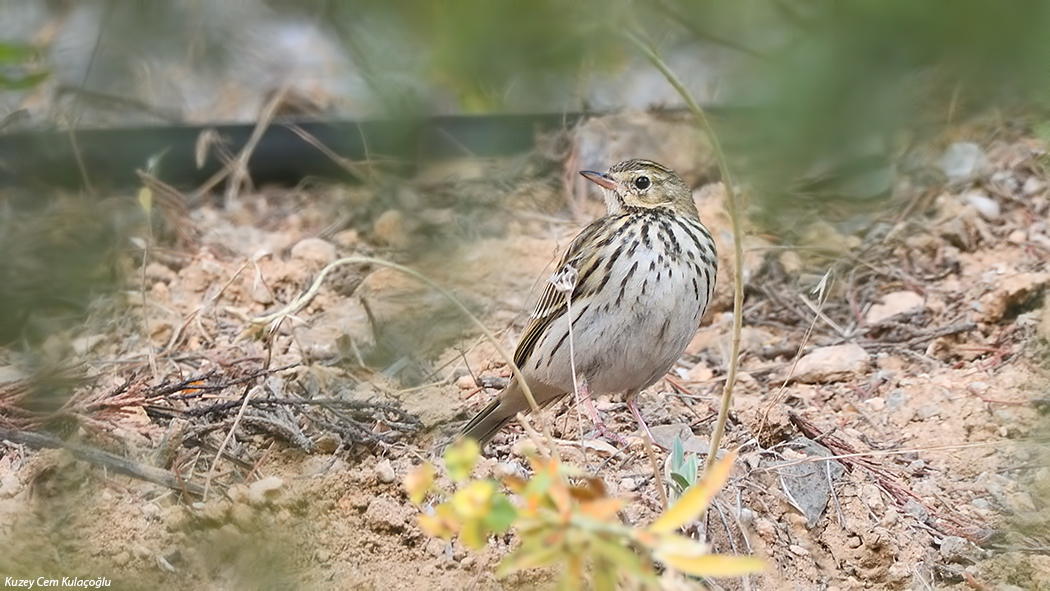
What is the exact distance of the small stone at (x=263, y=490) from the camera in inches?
113

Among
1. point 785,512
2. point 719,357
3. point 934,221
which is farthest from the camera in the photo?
point 934,221

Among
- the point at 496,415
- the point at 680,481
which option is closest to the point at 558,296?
the point at 496,415

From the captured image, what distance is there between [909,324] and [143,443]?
3.19 meters

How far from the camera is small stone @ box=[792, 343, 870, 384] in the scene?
4.44m

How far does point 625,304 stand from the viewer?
377cm

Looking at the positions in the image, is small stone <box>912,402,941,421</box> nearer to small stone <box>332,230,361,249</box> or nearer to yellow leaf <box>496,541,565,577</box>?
small stone <box>332,230,361,249</box>

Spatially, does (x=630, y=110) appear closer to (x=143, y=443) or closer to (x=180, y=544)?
(x=143, y=443)

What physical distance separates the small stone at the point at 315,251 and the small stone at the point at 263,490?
213 centimetres

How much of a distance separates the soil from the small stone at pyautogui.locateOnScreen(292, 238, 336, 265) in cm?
3

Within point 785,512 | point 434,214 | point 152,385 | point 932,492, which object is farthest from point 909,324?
point 434,214

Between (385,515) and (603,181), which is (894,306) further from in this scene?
(385,515)

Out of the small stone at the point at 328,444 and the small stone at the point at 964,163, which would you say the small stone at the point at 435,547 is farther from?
the small stone at the point at 964,163

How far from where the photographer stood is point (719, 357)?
4777mm

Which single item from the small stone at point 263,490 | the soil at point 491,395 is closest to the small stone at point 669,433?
the soil at point 491,395
